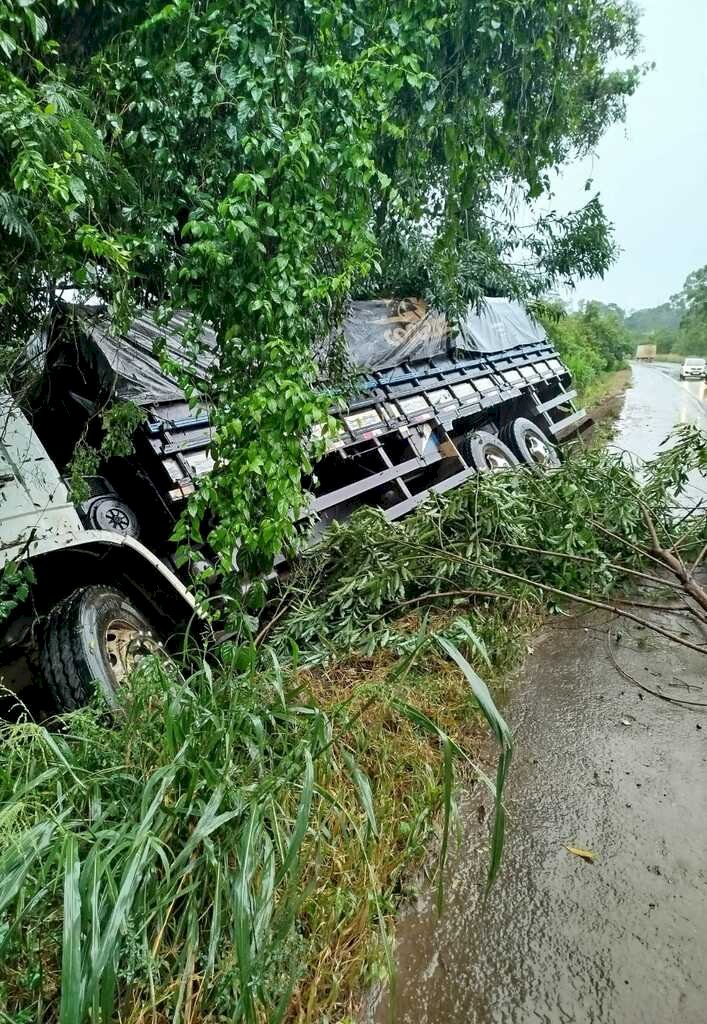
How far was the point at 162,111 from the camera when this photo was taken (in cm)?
251

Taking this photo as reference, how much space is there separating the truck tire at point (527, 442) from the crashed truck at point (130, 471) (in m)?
0.78

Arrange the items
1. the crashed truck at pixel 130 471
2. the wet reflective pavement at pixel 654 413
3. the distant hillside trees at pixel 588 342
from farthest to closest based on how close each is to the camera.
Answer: the distant hillside trees at pixel 588 342
the wet reflective pavement at pixel 654 413
the crashed truck at pixel 130 471

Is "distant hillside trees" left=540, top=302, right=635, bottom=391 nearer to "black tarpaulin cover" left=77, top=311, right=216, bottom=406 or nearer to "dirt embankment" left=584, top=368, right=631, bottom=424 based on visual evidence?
"dirt embankment" left=584, top=368, right=631, bottom=424

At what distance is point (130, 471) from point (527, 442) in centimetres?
535

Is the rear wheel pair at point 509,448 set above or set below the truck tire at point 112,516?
below

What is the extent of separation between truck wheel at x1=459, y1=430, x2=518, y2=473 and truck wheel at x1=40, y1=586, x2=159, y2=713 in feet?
12.4

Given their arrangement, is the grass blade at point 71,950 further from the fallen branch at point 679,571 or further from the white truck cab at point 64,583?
the fallen branch at point 679,571

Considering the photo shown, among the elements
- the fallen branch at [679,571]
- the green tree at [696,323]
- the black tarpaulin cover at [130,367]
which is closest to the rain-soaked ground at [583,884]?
the fallen branch at [679,571]

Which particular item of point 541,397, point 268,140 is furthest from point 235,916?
point 541,397

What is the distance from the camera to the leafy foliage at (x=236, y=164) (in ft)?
7.60

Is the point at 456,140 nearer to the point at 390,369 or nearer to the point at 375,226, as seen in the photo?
the point at 375,226

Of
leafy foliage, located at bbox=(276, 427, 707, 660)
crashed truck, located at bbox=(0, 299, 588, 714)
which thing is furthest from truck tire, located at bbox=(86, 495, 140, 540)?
leafy foliage, located at bbox=(276, 427, 707, 660)

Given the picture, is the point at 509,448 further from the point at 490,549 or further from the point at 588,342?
the point at 588,342

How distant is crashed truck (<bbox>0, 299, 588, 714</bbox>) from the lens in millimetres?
2660
